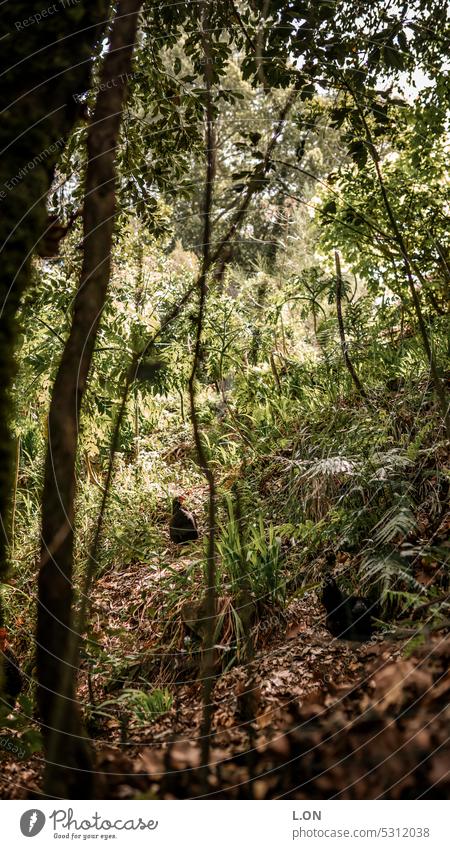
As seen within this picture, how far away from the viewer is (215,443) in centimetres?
362

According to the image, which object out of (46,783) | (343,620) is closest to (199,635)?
(343,620)

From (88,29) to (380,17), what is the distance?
1.67m

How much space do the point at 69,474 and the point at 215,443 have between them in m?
2.39

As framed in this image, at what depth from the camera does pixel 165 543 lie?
2945mm

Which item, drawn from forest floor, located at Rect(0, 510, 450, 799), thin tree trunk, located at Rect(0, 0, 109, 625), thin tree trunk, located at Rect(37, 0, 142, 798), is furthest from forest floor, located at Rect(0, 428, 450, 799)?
thin tree trunk, located at Rect(0, 0, 109, 625)

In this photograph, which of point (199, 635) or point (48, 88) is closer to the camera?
point (48, 88)

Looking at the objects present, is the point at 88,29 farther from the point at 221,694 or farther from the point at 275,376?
the point at 275,376

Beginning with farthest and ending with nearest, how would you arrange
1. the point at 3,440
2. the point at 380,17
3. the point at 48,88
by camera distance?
the point at 380,17 < the point at 3,440 < the point at 48,88

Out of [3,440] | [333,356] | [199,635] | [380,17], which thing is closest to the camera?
[3,440]

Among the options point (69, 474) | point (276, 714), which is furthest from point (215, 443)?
point (69, 474)

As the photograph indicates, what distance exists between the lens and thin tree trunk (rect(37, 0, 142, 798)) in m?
1.20
